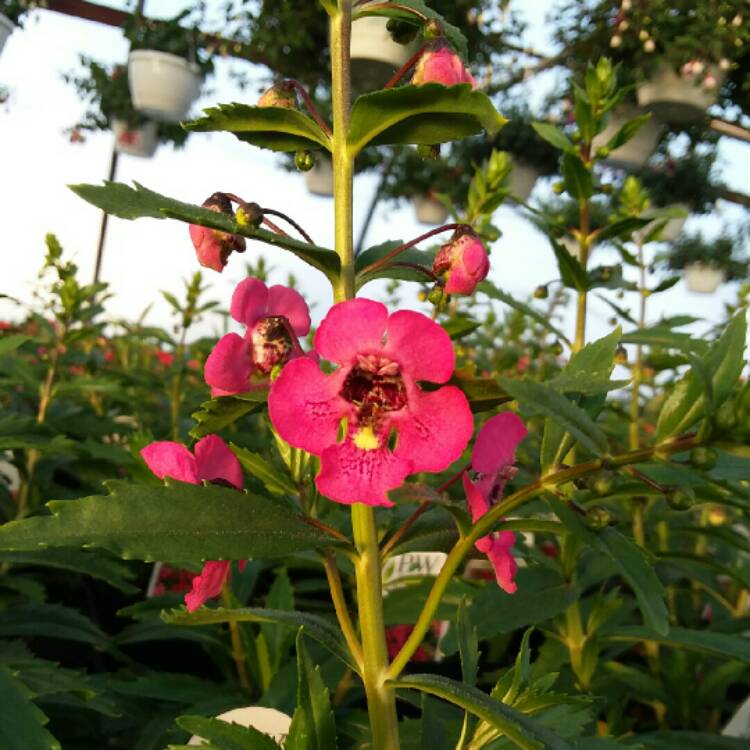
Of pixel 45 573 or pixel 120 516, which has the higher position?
pixel 120 516

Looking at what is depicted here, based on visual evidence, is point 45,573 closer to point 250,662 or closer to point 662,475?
point 250,662

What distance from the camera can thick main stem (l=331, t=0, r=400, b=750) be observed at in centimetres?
64

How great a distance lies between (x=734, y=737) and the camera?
100 cm

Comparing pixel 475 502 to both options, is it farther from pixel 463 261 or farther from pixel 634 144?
pixel 634 144

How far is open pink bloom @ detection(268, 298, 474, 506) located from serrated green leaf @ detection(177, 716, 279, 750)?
9.4 inches

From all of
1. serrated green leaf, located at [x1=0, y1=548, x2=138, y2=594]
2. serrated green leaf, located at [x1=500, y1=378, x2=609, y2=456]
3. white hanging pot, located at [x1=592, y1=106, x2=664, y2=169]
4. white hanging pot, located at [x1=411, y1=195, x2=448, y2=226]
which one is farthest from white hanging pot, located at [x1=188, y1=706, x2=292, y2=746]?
white hanging pot, located at [x1=411, y1=195, x2=448, y2=226]

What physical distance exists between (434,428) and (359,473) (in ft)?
0.20

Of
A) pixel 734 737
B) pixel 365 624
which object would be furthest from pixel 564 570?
pixel 365 624

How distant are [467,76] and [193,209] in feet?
0.84

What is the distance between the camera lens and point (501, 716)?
52 cm

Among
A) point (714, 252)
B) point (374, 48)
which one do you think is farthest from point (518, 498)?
point (714, 252)

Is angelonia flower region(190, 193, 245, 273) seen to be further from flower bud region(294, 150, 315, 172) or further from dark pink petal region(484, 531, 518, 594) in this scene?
Answer: dark pink petal region(484, 531, 518, 594)

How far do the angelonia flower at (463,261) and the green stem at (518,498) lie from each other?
169 mm

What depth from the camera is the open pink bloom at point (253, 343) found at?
0.62m
